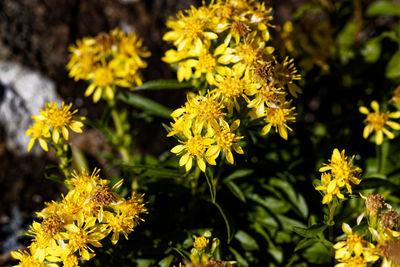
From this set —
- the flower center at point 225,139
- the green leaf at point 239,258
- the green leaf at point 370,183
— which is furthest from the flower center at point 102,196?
the green leaf at point 370,183

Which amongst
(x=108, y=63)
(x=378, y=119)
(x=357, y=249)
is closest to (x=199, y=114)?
(x=357, y=249)

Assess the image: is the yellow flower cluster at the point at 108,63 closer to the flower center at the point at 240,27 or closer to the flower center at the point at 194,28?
the flower center at the point at 194,28

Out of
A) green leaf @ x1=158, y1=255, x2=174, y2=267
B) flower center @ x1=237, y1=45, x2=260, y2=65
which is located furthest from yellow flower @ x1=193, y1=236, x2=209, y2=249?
flower center @ x1=237, y1=45, x2=260, y2=65

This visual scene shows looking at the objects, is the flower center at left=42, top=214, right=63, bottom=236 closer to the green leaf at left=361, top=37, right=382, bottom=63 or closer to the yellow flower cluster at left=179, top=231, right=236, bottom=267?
the yellow flower cluster at left=179, top=231, right=236, bottom=267

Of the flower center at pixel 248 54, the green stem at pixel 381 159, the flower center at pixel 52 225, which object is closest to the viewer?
the flower center at pixel 52 225

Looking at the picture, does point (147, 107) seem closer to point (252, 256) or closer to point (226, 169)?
point (226, 169)

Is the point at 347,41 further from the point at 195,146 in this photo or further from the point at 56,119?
the point at 56,119

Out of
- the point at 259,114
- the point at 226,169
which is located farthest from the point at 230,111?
the point at 226,169

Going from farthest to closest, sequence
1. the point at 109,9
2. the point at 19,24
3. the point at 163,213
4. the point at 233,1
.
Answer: the point at 109,9, the point at 19,24, the point at 163,213, the point at 233,1
